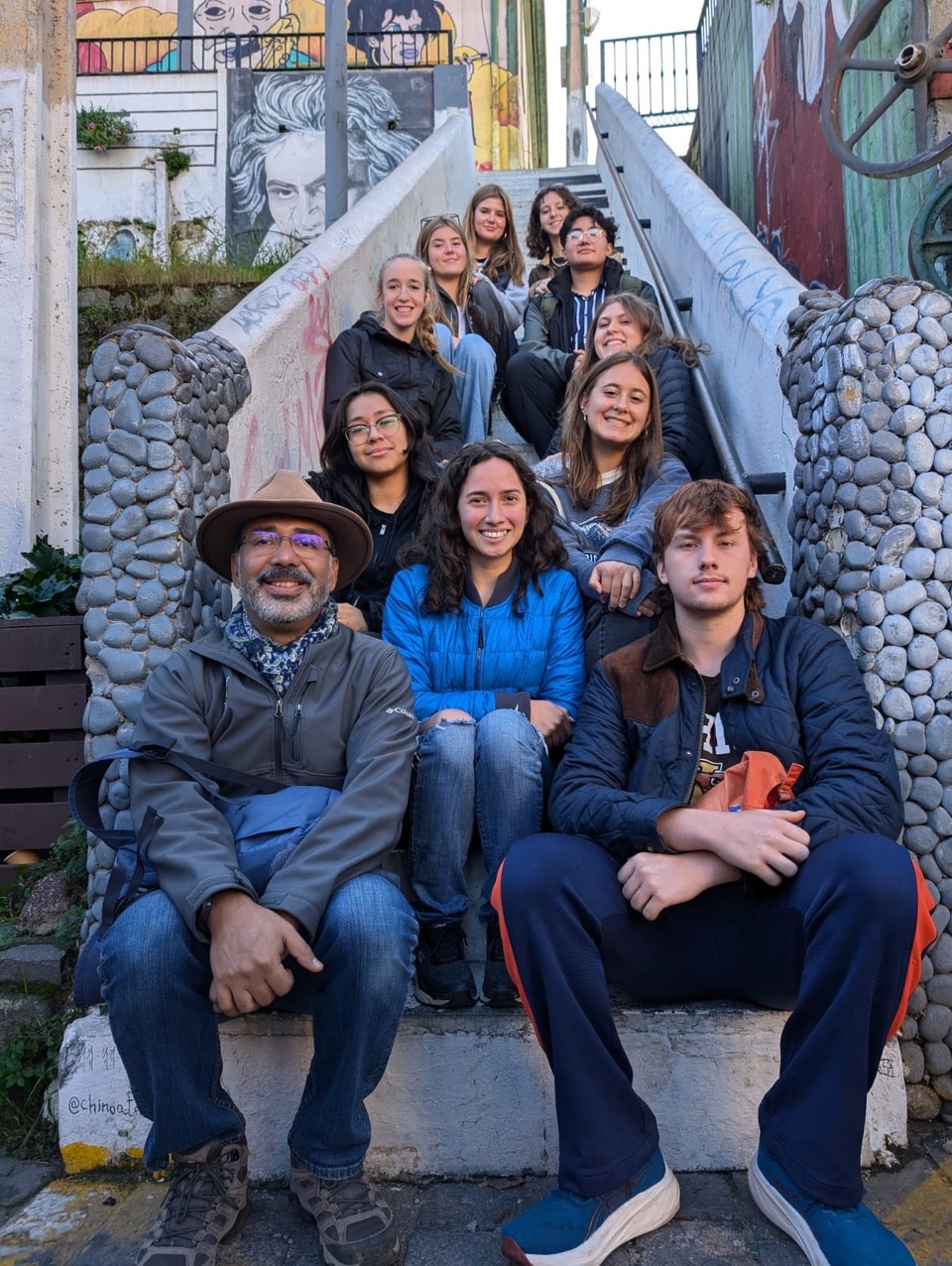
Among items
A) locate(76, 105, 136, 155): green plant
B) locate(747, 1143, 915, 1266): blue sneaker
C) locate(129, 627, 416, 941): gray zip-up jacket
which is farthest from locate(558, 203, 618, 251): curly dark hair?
locate(76, 105, 136, 155): green plant

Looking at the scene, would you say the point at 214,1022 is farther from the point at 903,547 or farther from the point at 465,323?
the point at 465,323

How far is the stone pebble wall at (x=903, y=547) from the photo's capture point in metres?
2.55

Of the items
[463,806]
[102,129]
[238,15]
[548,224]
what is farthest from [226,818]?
[238,15]

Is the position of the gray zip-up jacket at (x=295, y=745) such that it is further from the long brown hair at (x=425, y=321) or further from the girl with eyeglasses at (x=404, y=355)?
the long brown hair at (x=425, y=321)

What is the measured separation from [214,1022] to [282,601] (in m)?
0.92

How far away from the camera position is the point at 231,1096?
97.0 inches

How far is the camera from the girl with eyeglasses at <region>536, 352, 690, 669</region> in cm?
348

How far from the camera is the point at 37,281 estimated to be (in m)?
4.55

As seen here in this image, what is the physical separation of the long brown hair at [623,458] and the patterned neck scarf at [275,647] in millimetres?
1309

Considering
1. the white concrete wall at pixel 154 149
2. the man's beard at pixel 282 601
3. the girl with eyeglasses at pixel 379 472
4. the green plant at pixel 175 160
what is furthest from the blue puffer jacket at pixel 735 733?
the green plant at pixel 175 160

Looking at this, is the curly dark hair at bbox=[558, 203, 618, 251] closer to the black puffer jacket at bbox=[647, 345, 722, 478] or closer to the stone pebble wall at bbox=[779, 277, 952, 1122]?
the black puffer jacket at bbox=[647, 345, 722, 478]

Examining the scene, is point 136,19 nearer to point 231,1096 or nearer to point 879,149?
point 879,149

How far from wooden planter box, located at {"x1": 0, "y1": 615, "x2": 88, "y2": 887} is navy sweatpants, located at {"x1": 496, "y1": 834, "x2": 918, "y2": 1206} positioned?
5.73 ft

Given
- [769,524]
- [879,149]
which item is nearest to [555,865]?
[769,524]
